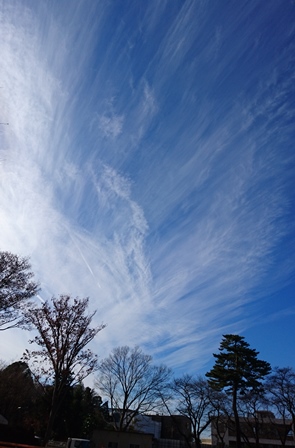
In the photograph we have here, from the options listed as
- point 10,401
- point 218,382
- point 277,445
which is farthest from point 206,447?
point 10,401

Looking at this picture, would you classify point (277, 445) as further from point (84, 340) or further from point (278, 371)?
point (84, 340)

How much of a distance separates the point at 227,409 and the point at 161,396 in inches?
305

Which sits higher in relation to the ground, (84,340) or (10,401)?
(84,340)

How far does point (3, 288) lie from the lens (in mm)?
14914

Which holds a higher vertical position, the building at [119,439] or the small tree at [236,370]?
the small tree at [236,370]

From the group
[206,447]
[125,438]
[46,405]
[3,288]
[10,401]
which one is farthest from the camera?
[206,447]

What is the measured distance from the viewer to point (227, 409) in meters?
33.8

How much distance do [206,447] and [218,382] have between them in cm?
2337

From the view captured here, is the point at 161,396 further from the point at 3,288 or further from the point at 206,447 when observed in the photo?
the point at 3,288

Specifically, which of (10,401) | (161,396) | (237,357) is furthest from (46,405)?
(237,357)

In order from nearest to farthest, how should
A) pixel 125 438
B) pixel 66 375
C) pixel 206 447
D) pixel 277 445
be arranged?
pixel 66 375
pixel 125 438
pixel 206 447
pixel 277 445

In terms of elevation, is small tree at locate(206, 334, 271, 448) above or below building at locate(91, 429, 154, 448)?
above

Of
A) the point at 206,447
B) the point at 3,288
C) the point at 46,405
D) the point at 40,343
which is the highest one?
the point at 3,288

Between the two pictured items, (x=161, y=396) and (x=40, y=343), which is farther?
(x=161, y=396)
